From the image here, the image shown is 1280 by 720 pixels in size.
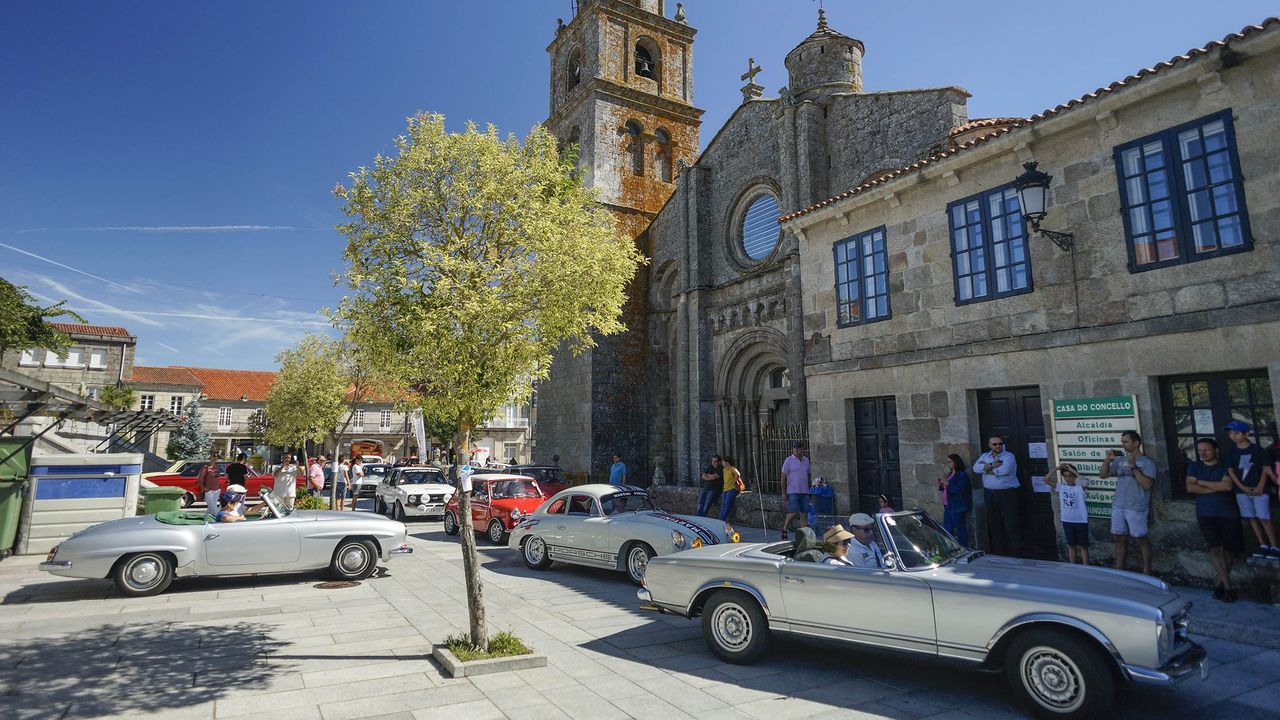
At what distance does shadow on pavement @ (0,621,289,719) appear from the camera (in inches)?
186

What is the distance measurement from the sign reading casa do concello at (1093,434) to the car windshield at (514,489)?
9300 millimetres

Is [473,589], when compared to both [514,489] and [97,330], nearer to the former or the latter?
[514,489]

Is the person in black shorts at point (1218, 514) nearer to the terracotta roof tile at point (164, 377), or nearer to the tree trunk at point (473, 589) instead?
the tree trunk at point (473, 589)

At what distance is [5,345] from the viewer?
66.2 feet

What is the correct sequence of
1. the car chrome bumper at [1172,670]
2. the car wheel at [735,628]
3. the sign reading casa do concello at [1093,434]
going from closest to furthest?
1. the car chrome bumper at [1172,670]
2. the car wheel at [735,628]
3. the sign reading casa do concello at [1093,434]

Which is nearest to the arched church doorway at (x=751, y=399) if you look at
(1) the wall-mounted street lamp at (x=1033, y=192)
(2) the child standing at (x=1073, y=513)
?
(1) the wall-mounted street lamp at (x=1033, y=192)

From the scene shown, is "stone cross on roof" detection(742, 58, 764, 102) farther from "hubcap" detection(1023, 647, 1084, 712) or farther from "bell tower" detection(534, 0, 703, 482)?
"hubcap" detection(1023, 647, 1084, 712)

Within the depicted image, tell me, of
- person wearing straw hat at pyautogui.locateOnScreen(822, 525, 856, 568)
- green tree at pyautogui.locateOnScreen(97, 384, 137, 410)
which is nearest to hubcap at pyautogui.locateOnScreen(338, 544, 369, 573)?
person wearing straw hat at pyautogui.locateOnScreen(822, 525, 856, 568)

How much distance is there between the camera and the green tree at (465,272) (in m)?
6.30

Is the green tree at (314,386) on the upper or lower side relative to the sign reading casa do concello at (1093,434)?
upper

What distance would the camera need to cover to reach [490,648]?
5.74 meters

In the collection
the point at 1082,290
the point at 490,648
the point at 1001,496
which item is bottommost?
the point at 490,648

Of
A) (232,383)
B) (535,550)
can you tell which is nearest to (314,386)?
(535,550)

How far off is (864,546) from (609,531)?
4660mm
